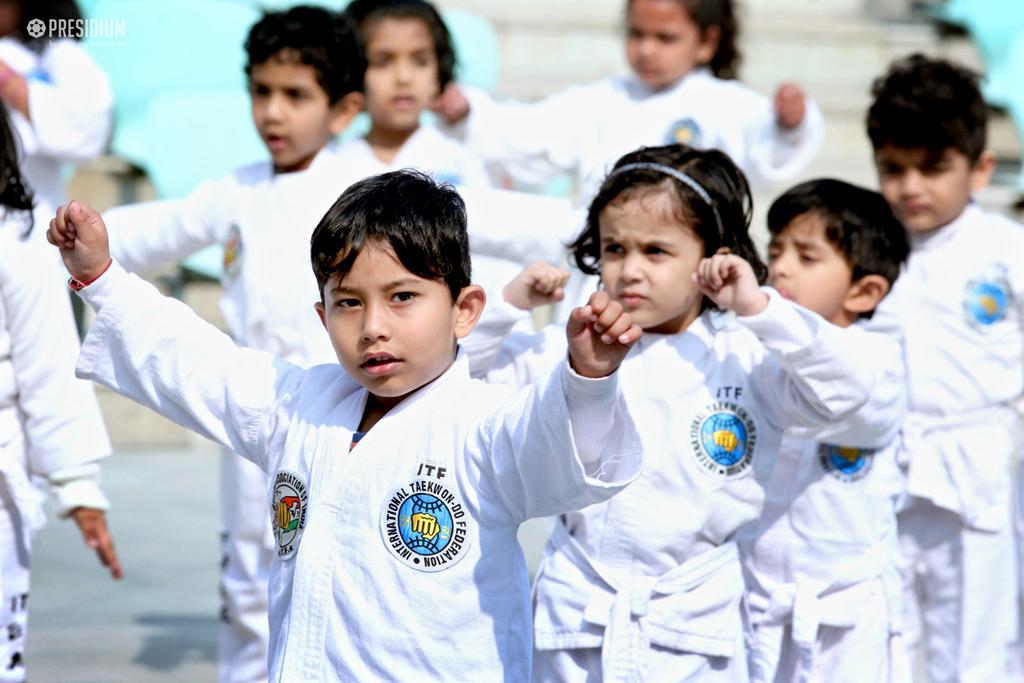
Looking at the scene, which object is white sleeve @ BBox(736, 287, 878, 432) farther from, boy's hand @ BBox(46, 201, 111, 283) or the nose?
boy's hand @ BBox(46, 201, 111, 283)

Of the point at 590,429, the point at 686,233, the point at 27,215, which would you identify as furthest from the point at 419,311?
the point at 27,215

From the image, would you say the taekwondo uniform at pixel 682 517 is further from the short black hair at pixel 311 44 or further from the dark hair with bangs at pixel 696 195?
the short black hair at pixel 311 44

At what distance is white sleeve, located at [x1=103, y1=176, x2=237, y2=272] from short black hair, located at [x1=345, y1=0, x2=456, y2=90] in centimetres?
93

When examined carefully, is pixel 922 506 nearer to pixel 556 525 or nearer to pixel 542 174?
pixel 556 525

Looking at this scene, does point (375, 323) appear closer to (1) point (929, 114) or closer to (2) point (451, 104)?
(1) point (929, 114)

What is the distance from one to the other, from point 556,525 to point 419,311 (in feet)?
2.57

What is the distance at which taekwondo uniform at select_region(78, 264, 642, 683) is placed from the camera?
1.68 metres

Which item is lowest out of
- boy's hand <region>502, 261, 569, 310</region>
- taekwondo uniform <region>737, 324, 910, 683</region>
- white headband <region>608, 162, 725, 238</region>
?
taekwondo uniform <region>737, 324, 910, 683</region>

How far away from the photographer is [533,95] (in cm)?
714

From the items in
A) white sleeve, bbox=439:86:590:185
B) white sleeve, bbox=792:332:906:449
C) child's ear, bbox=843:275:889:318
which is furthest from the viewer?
white sleeve, bbox=439:86:590:185

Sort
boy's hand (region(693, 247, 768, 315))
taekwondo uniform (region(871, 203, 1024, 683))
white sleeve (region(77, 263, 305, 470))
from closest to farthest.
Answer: white sleeve (region(77, 263, 305, 470)) < boy's hand (region(693, 247, 768, 315)) < taekwondo uniform (region(871, 203, 1024, 683))

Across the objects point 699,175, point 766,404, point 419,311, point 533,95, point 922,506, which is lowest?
point 922,506

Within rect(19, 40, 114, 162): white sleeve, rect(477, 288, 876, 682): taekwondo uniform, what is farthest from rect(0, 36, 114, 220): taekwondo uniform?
rect(477, 288, 876, 682): taekwondo uniform

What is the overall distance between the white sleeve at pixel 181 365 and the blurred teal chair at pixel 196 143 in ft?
13.8
